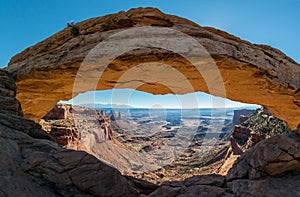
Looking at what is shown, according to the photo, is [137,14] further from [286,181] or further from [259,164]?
[286,181]

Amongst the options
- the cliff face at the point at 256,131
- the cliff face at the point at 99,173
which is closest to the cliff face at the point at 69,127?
the cliff face at the point at 99,173

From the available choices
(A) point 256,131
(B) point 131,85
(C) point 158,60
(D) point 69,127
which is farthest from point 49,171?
(A) point 256,131

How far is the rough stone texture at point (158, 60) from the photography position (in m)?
7.95

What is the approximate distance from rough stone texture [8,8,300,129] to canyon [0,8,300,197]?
0.14 feet

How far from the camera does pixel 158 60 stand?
316 inches

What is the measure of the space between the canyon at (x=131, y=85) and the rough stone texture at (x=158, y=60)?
0.14 feet

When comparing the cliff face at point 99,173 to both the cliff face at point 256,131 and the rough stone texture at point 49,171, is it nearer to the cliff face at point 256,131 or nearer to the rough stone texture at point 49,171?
the rough stone texture at point 49,171

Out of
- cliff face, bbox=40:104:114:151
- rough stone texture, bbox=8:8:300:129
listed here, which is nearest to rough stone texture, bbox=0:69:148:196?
rough stone texture, bbox=8:8:300:129

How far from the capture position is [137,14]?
8586 millimetres

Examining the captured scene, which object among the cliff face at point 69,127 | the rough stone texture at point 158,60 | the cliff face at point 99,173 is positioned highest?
the rough stone texture at point 158,60

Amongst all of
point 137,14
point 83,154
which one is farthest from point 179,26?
point 83,154

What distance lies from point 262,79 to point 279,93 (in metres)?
1.57

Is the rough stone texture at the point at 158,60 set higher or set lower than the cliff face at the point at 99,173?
higher

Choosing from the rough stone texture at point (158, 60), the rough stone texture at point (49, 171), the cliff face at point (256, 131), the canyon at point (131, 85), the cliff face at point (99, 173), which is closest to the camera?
the rough stone texture at point (49, 171)
